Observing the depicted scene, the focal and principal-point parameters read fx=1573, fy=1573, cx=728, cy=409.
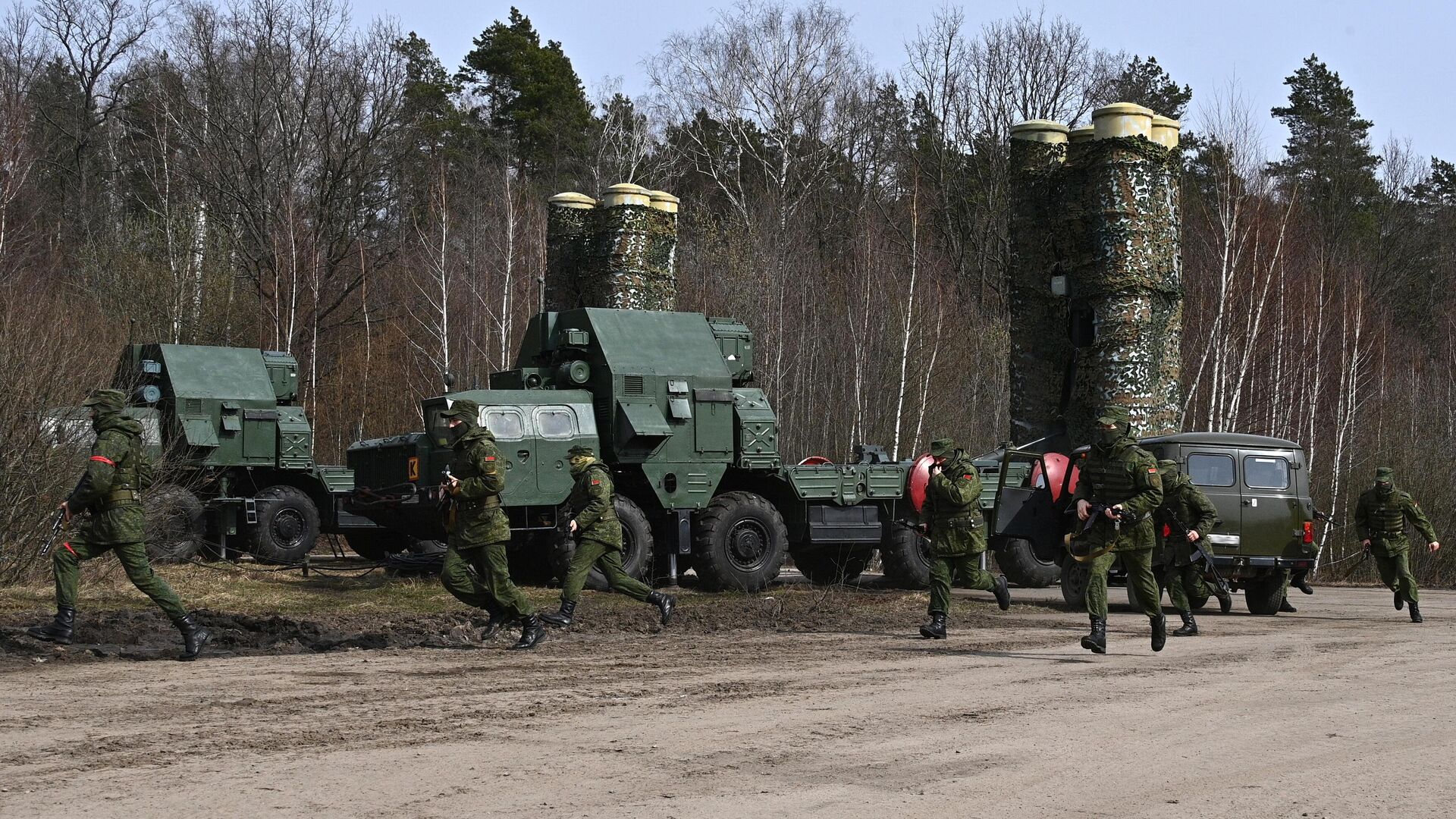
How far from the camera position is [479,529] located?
11734 millimetres

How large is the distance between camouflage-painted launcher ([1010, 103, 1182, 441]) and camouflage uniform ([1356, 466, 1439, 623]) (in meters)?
3.91

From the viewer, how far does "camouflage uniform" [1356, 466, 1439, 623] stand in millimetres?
15961

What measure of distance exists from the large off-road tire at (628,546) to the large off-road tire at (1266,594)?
627 cm

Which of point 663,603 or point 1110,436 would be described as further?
point 663,603

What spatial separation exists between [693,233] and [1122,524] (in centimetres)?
2896

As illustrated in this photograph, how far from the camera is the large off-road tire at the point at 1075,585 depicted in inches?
642

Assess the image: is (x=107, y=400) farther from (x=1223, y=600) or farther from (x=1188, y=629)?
(x=1223, y=600)

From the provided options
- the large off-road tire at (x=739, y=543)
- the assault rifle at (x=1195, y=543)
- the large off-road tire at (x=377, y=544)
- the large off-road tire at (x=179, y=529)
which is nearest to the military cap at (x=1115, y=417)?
the assault rifle at (x=1195, y=543)

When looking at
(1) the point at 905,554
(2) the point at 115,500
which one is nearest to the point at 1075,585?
(1) the point at 905,554

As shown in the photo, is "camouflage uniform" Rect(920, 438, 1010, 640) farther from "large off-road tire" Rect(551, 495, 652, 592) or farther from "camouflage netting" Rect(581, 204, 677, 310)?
"camouflage netting" Rect(581, 204, 677, 310)

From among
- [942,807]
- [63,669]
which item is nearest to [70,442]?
[63,669]

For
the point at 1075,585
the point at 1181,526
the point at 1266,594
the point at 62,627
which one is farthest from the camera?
the point at 1075,585

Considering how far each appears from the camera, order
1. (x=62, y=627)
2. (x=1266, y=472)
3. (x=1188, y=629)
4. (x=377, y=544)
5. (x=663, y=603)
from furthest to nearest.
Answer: (x=377, y=544)
(x=1266, y=472)
(x=1188, y=629)
(x=663, y=603)
(x=62, y=627)

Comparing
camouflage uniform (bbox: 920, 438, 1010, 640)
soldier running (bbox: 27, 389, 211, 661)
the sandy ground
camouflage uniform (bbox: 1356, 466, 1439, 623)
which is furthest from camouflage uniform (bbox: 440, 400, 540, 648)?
camouflage uniform (bbox: 1356, 466, 1439, 623)
